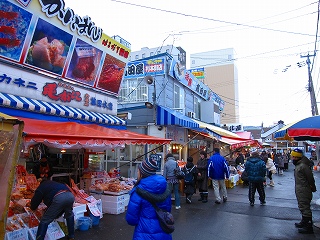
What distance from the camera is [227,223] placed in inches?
278

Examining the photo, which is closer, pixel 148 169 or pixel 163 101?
pixel 148 169

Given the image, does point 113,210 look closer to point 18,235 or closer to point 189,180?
point 189,180

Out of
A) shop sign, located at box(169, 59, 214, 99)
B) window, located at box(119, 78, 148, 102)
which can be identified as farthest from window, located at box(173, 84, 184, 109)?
window, located at box(119, 78, 148, 102)

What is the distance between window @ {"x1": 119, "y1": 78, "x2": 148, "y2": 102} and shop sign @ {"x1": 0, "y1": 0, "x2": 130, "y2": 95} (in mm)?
4471

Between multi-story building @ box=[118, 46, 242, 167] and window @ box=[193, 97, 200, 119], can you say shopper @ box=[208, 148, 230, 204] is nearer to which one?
Result: multi-story building @ box=[118, 46, 242, 167]

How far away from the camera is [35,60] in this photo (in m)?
7.72

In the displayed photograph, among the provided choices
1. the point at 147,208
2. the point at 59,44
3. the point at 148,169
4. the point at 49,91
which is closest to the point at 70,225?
the point at 147,208

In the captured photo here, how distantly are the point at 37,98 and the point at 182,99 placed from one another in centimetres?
1109

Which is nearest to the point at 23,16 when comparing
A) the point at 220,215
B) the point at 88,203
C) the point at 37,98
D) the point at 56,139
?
the point at 37,98

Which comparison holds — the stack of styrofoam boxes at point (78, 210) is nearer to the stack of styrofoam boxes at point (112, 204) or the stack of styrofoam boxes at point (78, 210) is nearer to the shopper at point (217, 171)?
A: the stack of styrofoam boxes at point (112, 204)

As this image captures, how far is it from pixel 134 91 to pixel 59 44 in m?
7.81

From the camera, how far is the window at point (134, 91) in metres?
15.6

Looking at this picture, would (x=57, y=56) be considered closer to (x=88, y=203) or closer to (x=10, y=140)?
(x=88, y=203)

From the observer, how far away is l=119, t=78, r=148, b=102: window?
15.6m
